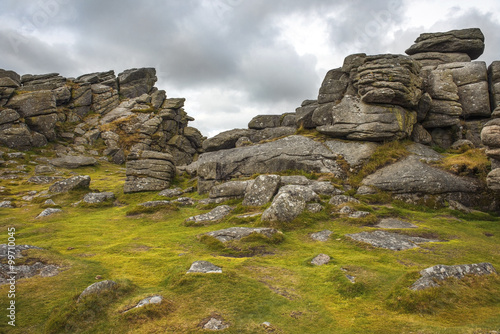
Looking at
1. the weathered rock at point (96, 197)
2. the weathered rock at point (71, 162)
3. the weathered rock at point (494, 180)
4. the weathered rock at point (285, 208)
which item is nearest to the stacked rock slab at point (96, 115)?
the weathered rock at point (71, 162)

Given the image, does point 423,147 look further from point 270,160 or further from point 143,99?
point 143,99

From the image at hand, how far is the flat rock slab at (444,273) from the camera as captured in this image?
31.8ft

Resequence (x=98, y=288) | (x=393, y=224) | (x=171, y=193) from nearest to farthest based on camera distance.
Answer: (x=98, y=288) → (x=393, y=224) → (x=171, y=193)

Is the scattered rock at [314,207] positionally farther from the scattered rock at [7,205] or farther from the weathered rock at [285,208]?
the scattered rock at [7,205]

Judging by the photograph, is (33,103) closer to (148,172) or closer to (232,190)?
(148,172)

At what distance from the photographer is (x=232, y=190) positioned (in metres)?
29.0

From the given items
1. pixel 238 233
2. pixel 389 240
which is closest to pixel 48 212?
pixel 238 233

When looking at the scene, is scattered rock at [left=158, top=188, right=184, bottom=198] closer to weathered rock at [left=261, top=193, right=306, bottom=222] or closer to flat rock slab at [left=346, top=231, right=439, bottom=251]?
weathered rock at [left=261, top=193, right=306, bottom=222]

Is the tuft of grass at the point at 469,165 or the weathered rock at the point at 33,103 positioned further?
the weathered rock at the point at 33,103

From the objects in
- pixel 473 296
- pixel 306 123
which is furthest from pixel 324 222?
pixel 306 123

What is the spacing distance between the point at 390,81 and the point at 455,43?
2125 cm

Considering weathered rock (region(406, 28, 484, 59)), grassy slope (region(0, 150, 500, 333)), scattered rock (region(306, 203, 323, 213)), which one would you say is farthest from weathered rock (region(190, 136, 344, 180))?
weathered rock (region(406, 28, 484, 59))

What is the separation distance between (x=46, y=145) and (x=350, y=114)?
6556 cm

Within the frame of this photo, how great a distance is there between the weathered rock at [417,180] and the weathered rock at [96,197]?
93.6ft
